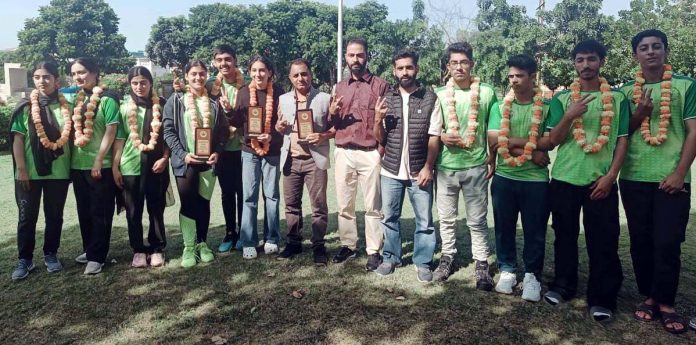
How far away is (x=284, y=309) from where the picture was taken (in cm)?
397

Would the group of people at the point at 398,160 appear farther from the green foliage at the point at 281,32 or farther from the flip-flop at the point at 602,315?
the green foliage at the point at 281,32

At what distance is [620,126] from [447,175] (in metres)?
1.36

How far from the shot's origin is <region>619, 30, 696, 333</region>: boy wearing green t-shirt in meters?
3.54

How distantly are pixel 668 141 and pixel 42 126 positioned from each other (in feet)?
16.8

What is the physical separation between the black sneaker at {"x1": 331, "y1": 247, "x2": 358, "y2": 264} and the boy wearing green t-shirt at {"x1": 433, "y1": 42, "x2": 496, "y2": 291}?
1181 millimetres

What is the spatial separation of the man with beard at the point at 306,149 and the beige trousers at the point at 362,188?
0.62ft

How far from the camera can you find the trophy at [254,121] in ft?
15.9

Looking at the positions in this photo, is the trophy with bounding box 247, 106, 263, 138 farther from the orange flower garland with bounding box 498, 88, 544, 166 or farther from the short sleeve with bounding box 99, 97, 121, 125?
the orange flower garland with bounding box 498, 88, 544, 166

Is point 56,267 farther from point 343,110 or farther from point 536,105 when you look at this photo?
point 536,105

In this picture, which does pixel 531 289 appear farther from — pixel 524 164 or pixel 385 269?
pixel 385 269

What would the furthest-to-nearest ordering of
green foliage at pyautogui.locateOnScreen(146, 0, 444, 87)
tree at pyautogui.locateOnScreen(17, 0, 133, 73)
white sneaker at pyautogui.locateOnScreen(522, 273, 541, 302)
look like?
tree at pyautogui.locateOnScreen(17, 0, 133, 73) < green foliage at pyautogui.locateOnScreen(146, 0, 444, 87) < white sneaker at pyautogui.locateOnScreen(522, 273, 541, 302)

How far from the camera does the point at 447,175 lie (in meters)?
4.32

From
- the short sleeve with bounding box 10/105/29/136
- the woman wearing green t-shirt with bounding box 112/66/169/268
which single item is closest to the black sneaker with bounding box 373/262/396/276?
the woman wearing green t-shirt with bounding box 112/66/169/268

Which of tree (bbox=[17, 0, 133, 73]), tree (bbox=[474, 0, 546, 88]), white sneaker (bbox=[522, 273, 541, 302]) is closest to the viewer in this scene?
white sneaker (bbox=[522, 273, 541, 302])
